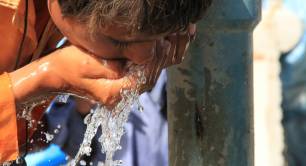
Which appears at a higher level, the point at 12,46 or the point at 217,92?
the point at 12,46

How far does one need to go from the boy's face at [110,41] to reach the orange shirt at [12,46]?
16cm

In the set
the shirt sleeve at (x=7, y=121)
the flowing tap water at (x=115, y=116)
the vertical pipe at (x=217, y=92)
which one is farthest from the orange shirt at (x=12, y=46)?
the vertical pipe at (x=217, y=92)

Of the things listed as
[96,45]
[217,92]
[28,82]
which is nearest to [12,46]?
[28,82]

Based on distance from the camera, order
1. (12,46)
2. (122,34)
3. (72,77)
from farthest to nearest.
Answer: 1. (12,46)
2. (72,77)
3. (122,34)

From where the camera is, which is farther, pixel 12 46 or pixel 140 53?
pixel 12 46

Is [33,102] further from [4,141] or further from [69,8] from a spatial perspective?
[69,8]

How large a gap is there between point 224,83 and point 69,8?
0.31m

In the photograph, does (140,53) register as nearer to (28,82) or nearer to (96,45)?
(96,45)

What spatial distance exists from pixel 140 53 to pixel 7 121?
0.94 feet

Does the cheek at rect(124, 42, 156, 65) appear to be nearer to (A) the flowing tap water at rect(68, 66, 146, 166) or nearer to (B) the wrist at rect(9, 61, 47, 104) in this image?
(A) the flowing tap water at rect(68, 66, 146, 166)

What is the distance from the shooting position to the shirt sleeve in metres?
1.08

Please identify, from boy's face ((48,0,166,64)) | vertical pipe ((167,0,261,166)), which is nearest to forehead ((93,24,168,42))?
boy's face ((48,0,166,64))

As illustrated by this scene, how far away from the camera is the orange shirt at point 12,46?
1085mm

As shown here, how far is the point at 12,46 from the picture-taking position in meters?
1.23
